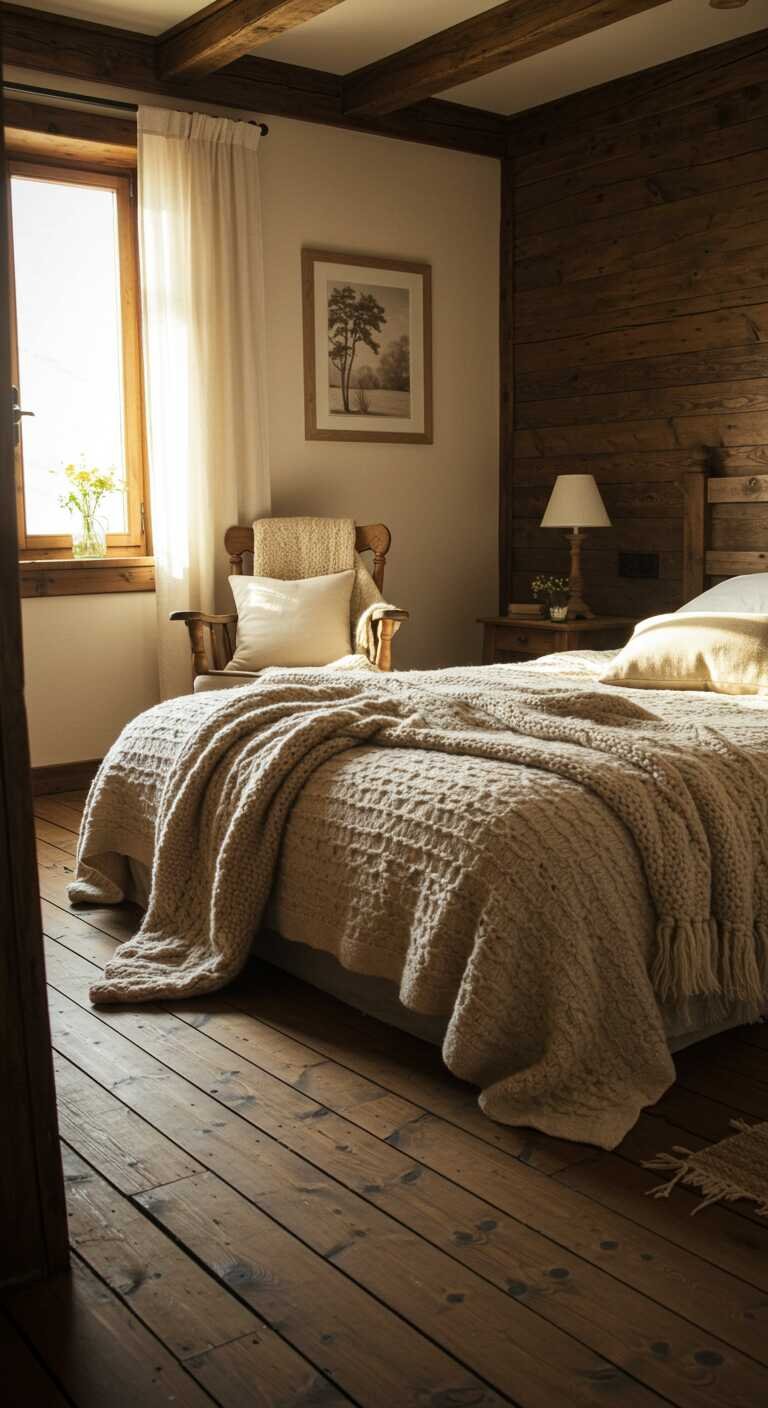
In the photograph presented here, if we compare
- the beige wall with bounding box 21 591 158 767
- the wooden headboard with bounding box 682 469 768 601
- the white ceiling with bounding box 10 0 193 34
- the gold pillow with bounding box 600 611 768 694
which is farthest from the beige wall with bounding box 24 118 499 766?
the gold pillow with bounding box 600 611 768 694

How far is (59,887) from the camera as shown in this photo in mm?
3529

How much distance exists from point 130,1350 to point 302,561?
142 inches

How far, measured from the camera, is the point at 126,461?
4988mm

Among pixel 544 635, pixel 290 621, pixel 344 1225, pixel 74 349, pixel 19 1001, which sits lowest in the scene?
pixel 344 1225

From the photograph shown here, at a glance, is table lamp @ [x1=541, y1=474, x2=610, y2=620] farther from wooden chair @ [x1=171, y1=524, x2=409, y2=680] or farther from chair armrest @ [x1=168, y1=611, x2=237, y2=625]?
chair armrest @ [x1=168, y1=611, x2=237, y2=625]

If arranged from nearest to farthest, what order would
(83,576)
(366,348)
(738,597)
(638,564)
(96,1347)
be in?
(96,1347), (738,597), (83,576), (638,564), (366,348)

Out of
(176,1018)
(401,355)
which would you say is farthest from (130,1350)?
(401,355)

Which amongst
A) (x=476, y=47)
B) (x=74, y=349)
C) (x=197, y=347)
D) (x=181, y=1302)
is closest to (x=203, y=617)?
(x=197, y=347)

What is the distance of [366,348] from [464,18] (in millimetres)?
1315

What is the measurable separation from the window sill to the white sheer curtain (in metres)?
0.10

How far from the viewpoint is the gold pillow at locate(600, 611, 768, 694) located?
3.27 m

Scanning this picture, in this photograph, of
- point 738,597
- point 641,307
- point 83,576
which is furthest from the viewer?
point 641,307

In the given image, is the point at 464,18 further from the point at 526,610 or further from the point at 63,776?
the point at 63,776

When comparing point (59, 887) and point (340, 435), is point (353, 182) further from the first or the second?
point (59, 887)
